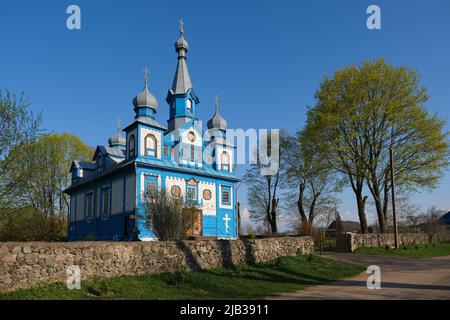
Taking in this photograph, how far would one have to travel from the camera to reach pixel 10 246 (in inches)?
405

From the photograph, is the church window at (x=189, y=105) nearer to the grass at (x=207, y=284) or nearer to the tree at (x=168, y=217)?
the tree at (x=168, y=217)

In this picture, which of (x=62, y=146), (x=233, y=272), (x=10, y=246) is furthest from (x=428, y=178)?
(x=62, y=146)

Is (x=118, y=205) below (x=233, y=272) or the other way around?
the other way around

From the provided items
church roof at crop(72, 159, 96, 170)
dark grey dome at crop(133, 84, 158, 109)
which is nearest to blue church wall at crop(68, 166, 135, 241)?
church roof at crop(72, 159, 96, 170)

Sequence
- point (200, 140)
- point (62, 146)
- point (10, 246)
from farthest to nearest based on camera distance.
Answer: point (62, 146) → point (200, 140) → point (10, 246)

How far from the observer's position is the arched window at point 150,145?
27.1 metres

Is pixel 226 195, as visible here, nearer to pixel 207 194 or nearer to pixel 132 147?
pixel 207 194

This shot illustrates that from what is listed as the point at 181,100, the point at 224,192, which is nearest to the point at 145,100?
the point at 181,100

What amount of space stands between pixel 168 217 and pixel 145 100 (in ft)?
52.4

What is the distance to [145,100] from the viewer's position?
30.1 m

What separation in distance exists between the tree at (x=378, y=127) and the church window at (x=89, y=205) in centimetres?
1868
